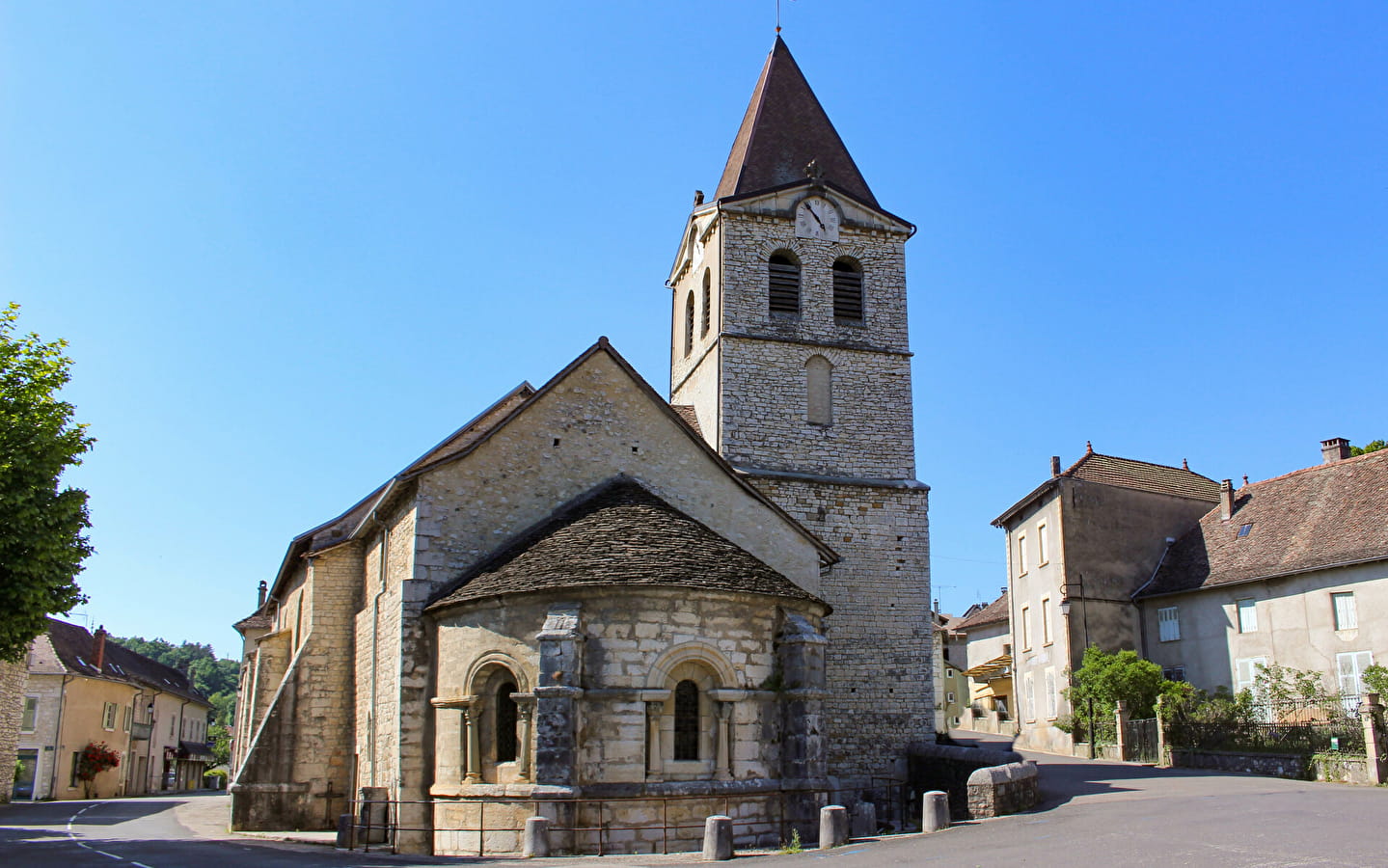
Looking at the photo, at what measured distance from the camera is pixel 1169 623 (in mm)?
30953

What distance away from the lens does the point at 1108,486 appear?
32312 millimetres

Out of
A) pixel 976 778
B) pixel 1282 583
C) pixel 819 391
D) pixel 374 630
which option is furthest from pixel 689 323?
pixel 1282 583

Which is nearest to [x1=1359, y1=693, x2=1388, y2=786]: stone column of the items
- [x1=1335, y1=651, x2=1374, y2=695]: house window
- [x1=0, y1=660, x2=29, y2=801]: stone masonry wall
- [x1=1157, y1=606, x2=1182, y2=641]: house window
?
[x1=1335, y1=651, x2=1374, y2=695]: house window

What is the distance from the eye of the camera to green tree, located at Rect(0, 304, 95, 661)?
52.6 ft

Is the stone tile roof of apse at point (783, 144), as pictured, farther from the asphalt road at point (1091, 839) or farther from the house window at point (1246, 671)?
the house window at point (1246, 671)

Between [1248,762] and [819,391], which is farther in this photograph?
[819,391]

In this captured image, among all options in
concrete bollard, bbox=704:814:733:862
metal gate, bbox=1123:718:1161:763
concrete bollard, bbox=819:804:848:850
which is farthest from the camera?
metal gate, bbox=1123:718:1161:763

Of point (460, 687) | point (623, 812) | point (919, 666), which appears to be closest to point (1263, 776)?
point (919, 666)

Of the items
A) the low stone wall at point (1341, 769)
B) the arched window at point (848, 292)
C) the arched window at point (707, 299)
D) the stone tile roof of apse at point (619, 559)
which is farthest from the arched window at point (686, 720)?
the low stone wall at point (1341, 769)

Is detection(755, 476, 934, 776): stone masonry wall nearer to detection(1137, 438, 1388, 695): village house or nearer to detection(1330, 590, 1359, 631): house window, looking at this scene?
detection(1137, 438, 1388, 695): village house

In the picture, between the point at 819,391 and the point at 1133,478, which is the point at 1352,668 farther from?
the point at 819,391

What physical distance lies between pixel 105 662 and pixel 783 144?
113ft

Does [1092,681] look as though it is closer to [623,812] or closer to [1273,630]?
[1273,630]

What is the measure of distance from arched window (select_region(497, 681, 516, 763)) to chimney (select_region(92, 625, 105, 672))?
32.7 meters
